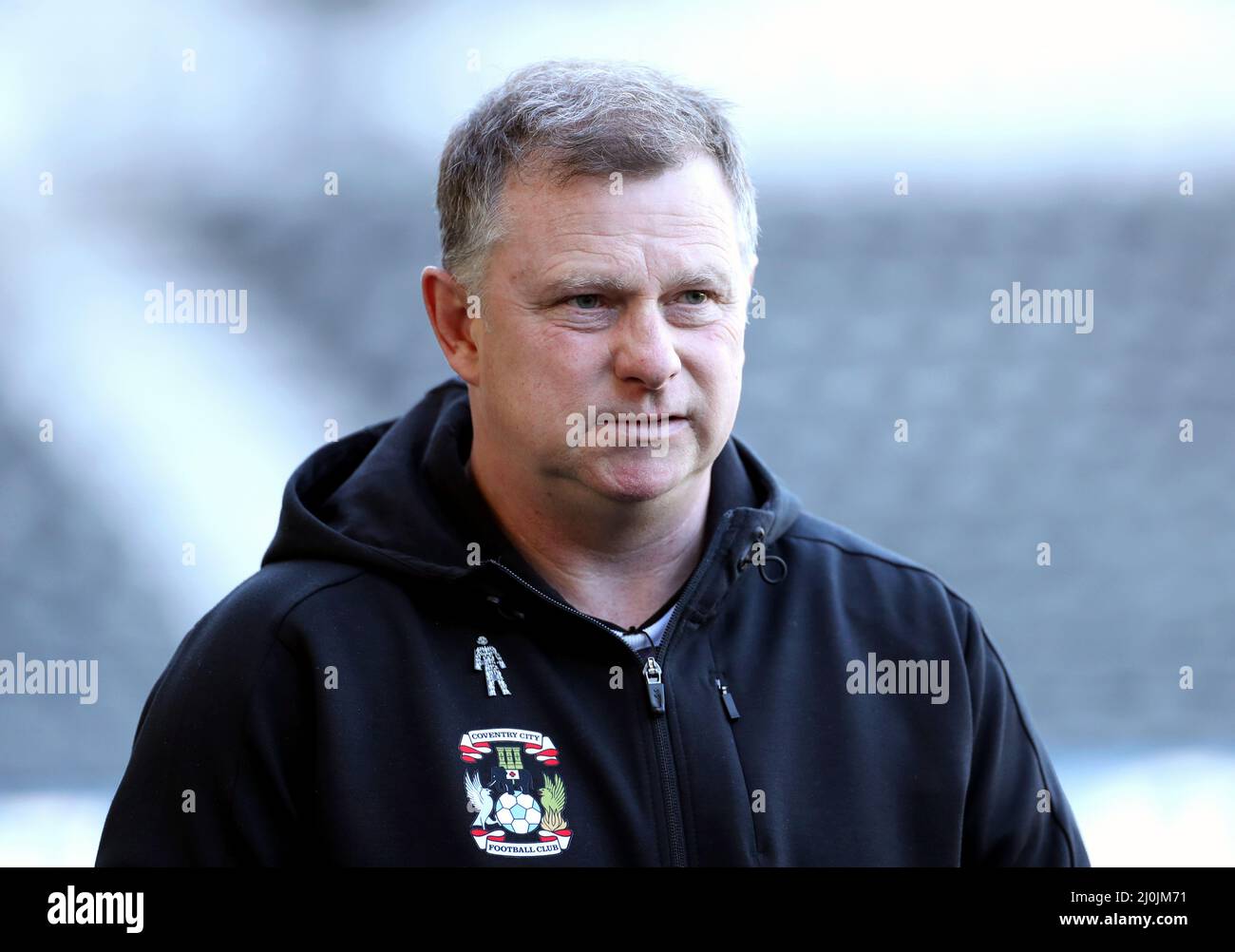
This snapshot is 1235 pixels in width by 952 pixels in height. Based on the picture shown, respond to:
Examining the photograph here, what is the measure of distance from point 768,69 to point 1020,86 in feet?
2.90

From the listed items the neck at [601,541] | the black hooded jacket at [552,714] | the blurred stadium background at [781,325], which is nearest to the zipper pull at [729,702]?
the black hooded jacket at [552,714]

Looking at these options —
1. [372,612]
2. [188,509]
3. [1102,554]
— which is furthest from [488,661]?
[1102,554]

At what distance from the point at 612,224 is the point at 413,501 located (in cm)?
47

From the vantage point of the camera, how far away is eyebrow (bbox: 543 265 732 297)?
5.38 feet

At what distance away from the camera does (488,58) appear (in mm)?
4340

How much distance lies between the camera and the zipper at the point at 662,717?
162cm

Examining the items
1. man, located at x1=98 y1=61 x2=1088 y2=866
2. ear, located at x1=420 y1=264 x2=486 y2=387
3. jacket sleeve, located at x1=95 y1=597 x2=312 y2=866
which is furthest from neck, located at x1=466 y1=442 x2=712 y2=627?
jacket sleeve, located at x1=95 y1=597 x2=312 y2=866

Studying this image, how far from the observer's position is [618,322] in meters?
1.67
